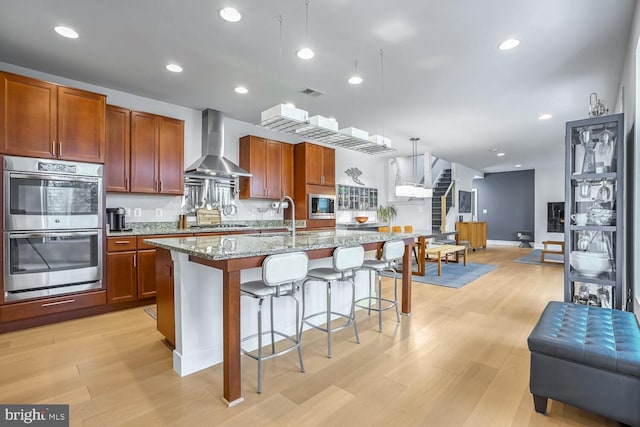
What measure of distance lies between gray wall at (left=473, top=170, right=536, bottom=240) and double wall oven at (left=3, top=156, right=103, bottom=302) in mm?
12183

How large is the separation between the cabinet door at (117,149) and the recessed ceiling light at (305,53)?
248 centimetres

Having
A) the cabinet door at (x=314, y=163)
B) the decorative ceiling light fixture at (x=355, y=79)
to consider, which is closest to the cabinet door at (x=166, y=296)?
the decorative ceiling light fixture at (x=355, y=79)

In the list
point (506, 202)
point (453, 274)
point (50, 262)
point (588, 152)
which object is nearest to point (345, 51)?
point (588, 152)

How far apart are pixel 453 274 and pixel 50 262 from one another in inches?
231

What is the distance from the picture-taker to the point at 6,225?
292 centimetres

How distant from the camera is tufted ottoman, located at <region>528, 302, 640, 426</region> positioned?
1539 millimetres

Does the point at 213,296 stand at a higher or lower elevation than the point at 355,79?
lower

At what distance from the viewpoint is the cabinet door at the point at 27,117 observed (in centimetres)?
294

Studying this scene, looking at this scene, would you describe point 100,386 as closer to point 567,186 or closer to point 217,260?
point 217,260

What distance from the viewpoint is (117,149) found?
390cm

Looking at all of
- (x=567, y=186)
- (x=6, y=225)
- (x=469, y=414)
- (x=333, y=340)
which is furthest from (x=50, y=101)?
(x=567, y=186)

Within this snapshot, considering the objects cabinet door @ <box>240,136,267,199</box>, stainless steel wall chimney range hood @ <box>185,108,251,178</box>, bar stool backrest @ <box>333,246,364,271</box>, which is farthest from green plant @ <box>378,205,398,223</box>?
bar stool backrest @ <box>333,246,364,271</box>

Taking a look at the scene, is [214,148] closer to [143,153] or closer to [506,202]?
[143,153]

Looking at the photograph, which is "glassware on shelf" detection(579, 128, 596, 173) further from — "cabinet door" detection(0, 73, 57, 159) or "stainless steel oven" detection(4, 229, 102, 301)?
"cabinet door" detection(0, 73, 57, 159)
